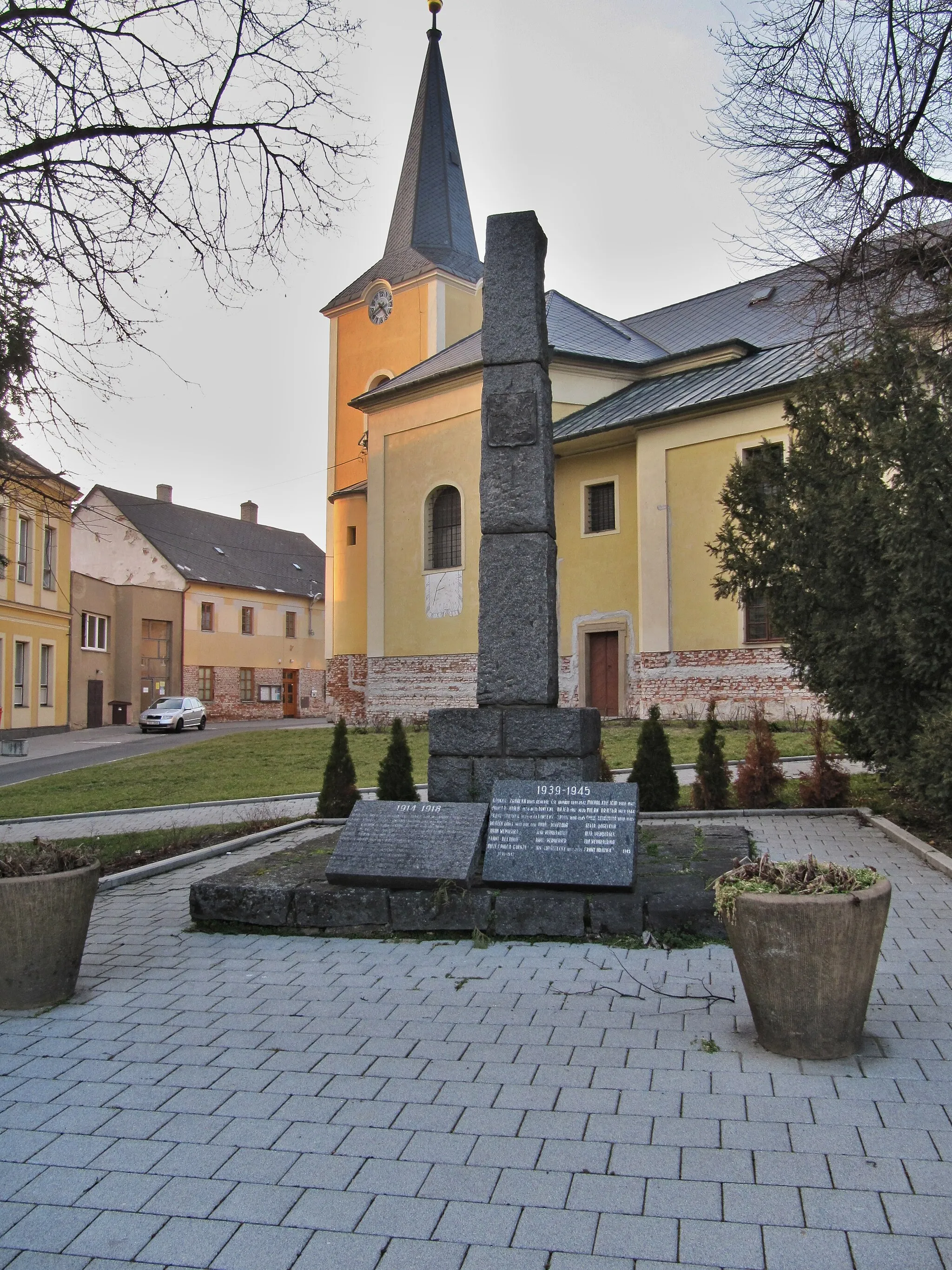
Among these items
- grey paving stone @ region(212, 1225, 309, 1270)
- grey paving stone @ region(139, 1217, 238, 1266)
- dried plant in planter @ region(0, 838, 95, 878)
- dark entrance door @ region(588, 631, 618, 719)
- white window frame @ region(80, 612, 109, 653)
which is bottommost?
grey paving stone @ region(139, 1217, 238, 1266)

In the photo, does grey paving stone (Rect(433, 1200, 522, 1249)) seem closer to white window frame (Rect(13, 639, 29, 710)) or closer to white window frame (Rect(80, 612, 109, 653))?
white window frame (Rect(13, 639, 29, 710))

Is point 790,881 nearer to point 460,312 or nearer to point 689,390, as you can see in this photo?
point 689,390

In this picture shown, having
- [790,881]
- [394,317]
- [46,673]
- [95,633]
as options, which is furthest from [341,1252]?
[95,633]

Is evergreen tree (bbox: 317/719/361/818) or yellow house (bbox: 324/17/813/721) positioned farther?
yellow house (bbox: 324/17/813/721)

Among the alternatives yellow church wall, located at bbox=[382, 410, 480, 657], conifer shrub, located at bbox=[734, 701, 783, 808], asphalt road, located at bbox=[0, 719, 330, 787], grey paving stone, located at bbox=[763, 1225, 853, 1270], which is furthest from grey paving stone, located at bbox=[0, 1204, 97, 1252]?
yellow church wall, located at bbox=[382, 410, 480, 657]

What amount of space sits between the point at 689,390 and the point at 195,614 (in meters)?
29.2

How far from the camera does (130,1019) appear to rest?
15.4 ft


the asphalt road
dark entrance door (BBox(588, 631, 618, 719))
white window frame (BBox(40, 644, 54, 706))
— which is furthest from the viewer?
white window frame (BBox(40, 644, 54, 706))

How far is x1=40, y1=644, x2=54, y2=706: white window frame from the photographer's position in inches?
1308

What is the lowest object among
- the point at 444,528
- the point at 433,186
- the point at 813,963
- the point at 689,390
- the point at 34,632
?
the point at 813,963

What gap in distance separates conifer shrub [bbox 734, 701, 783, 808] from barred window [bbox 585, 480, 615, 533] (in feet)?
51.9

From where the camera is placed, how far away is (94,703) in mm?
39844

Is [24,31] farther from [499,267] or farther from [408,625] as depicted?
[408,625]

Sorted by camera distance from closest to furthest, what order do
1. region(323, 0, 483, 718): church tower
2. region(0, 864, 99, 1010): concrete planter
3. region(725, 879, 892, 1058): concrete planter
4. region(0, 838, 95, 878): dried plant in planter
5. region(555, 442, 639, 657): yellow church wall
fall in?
region(725, 879, 892, 1058): concrete planter < region(0, 864, 99, 1010): concrete planter < region(0, 838, 95, 878): dried plant in planter < region(555, 442, 639, 657): yellow church wall < region(323, 0, 483, 718): church tower
